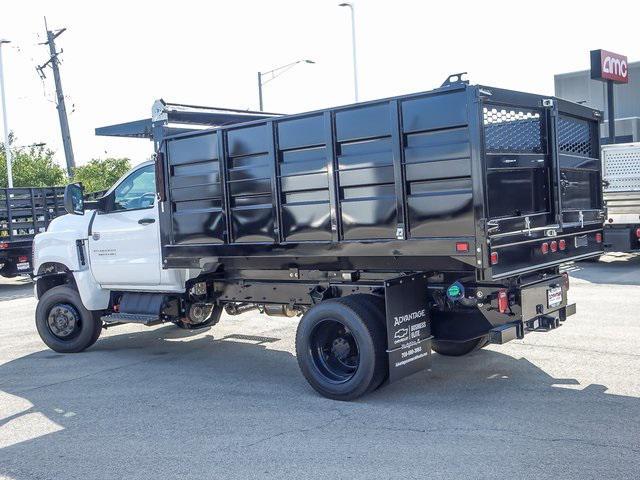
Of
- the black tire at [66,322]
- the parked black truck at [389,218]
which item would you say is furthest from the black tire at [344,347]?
the black tire at [66,322]

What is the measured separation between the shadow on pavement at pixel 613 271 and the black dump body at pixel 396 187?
632 centimetres

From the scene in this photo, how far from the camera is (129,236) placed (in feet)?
28.2

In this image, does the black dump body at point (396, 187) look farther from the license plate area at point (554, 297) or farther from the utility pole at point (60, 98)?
the utility pole at point (60, 98)

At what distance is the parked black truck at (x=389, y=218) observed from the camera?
5.95 m

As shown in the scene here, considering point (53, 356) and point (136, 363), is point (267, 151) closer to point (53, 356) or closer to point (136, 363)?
point (136, 363)

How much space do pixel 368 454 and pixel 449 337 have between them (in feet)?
6.37

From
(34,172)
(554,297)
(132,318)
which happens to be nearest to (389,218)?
(554,297)

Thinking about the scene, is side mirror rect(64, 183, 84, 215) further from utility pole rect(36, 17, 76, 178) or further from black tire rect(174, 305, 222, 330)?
utility pole rect(36, 17, 76, 178)

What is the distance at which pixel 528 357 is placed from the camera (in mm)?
7734

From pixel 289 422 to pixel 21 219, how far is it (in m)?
14.1

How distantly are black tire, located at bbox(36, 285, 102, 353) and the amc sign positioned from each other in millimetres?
19123

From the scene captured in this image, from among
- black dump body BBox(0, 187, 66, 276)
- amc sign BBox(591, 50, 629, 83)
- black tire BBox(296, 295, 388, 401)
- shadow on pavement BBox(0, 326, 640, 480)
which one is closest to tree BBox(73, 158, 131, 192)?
black dump body BBox(0, 187, 66, 276)

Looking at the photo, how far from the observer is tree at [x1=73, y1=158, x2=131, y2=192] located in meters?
28.2

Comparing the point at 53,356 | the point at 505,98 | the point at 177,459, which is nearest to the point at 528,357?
the point at 505,98
